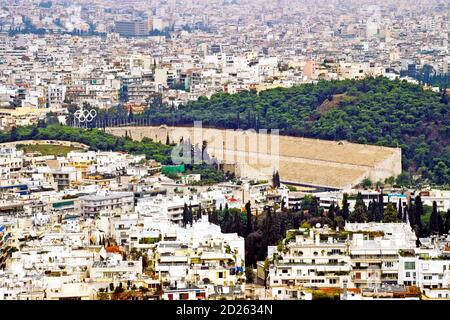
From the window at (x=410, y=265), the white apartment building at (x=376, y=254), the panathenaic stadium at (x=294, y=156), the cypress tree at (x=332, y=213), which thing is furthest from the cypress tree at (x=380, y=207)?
the window at (x=410, y=265)

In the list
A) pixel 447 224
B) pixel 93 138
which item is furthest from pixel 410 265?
pixel 93 138

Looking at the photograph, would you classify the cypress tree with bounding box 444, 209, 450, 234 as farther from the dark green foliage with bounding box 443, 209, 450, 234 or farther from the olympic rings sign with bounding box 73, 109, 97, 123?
the olympic rings sign with bounding box 73, 109, 97, 123

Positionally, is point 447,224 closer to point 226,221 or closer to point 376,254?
point 226,221

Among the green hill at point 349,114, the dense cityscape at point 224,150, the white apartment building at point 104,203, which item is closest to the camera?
the dense cityscape at point 224,150

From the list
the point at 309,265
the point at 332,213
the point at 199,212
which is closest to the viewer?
the point at 309,265

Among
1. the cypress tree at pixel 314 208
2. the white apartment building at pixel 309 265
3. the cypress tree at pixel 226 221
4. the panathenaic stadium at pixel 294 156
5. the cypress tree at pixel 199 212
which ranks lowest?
the panathenaic stadium at pixel 294 156

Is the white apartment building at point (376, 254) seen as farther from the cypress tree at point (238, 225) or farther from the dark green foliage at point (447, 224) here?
the cypress tree at point (238, 225)

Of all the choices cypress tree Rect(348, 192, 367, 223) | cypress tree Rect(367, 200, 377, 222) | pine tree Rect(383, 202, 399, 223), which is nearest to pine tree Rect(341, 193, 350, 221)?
cypress tree Rect(348, 192, 367, 223)
